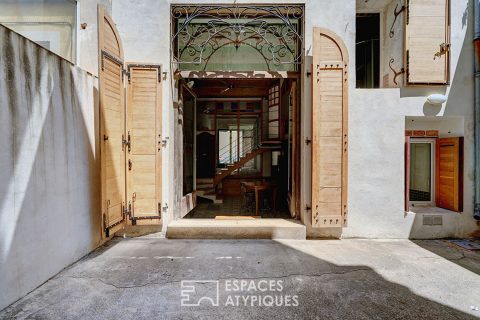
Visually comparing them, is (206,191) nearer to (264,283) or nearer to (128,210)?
(128,210)

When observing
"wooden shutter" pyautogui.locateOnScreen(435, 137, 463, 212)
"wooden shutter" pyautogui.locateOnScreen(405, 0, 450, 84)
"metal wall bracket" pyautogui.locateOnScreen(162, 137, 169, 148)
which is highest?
"wooden shutter" pyautogui.locateOnScreen(405, 0, 450, 84)

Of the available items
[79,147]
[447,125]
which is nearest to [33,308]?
[79,147]

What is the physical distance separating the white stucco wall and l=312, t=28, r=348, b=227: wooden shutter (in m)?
0.41

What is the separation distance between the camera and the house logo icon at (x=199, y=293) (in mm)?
2954

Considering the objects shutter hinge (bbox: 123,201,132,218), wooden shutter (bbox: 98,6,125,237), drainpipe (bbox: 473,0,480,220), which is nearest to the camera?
wooden shutter (bbox: 98,6,125,237)

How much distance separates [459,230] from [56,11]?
29.4ft

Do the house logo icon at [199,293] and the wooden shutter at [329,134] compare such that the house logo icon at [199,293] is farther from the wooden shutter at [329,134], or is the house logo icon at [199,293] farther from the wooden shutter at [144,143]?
the wooden shutter at [329,134]

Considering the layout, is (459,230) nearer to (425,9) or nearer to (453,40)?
(453,40)

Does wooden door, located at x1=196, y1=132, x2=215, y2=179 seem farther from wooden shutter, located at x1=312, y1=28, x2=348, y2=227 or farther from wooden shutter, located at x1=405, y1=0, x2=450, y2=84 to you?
wooden shutter, located at x1=405, y1=0, x2=450, y2=84

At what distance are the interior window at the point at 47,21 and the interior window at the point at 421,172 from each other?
753 cm

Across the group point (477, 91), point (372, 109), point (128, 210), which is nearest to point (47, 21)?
point (128, 210)

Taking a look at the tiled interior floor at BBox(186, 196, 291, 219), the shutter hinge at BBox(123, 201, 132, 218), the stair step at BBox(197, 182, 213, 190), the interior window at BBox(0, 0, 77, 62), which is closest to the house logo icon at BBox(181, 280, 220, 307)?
the shutter hinge at BBox(123, 201, 132, 218)

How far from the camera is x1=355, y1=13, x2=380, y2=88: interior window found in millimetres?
6302

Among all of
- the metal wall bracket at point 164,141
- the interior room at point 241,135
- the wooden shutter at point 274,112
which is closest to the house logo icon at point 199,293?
the metal wall bracket at point 164,141
